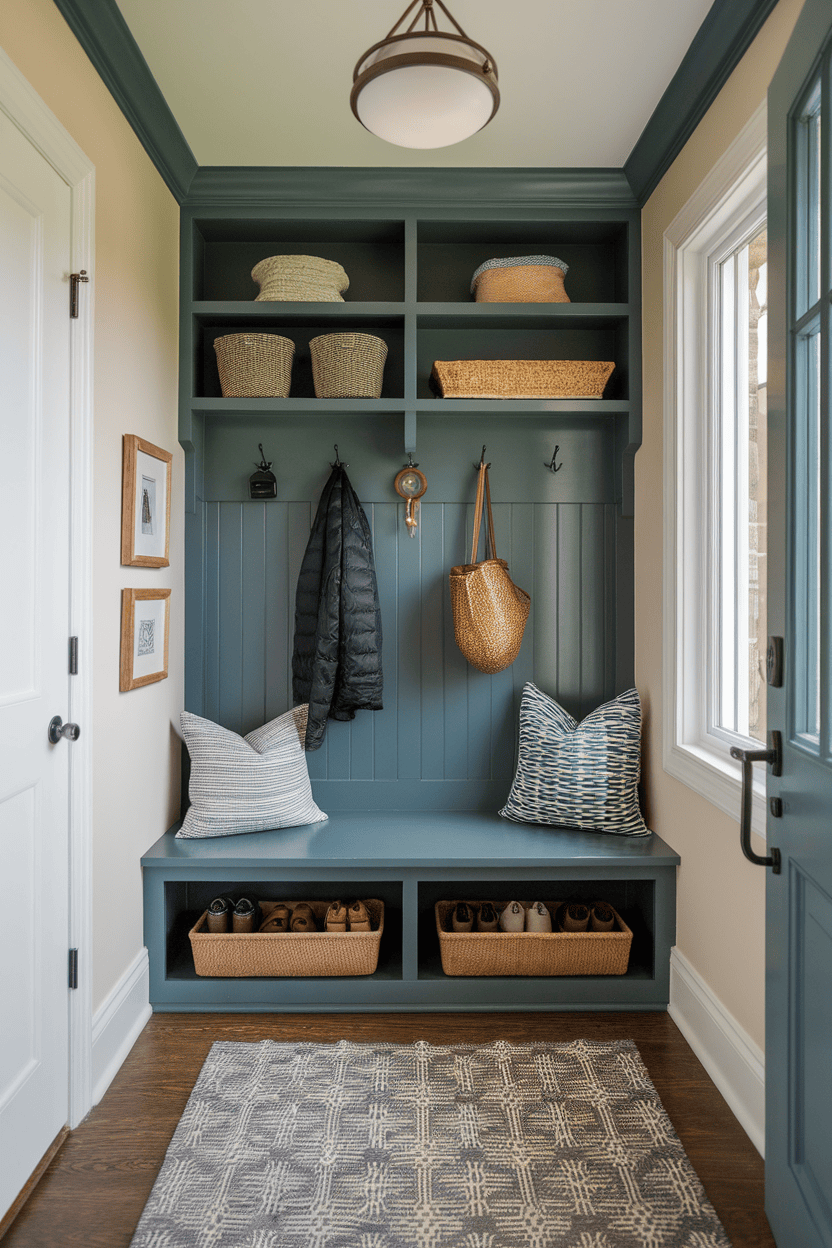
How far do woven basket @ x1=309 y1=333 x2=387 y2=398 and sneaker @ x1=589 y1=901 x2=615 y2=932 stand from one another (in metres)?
1.80

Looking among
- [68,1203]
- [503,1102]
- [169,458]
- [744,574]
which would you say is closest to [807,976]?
[503,1102]

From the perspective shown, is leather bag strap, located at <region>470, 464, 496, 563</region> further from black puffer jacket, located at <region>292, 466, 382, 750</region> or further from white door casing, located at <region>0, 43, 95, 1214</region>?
white door casing, located at <region>0, 43, 95, 1214</region>

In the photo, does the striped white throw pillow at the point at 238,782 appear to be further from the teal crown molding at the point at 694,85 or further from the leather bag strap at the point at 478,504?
the teal crown molding at the point at 694,85

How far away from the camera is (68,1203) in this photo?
1.58m

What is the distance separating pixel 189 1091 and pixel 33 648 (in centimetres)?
117

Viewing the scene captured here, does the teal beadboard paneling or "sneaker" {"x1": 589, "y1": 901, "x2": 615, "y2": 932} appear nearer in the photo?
"sneaker" {"x1": 589, "y1": 901, "x2": 615, "y2": 932}

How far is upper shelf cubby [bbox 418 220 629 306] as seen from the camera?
9.09 ft

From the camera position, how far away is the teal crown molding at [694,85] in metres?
1.77

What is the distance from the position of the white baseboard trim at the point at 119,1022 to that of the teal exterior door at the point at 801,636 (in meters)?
1.51

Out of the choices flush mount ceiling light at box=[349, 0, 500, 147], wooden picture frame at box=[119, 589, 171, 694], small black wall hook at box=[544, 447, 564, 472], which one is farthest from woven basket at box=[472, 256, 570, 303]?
wooden picture frame at box=[119, 589, 171, 694]

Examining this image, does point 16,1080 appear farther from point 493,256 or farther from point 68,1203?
point 493,256

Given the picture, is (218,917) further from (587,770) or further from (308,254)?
(308,254)

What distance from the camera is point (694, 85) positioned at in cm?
202

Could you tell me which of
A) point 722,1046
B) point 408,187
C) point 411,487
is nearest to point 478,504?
point 411,487
